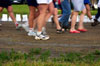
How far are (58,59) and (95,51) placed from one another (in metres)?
1.11

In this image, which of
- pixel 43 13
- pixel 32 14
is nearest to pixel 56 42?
pixel 43 13

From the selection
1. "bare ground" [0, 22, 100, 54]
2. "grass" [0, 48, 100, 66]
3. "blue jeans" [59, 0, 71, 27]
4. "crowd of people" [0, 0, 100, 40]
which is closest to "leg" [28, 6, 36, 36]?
"crowd of people" [0, 0, 100, 40]

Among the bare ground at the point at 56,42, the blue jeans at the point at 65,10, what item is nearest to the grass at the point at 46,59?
the bare ground at the point at 56,42

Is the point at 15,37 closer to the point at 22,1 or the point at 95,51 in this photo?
the point at 95,51

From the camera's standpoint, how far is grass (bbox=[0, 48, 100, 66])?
6087 millimetres

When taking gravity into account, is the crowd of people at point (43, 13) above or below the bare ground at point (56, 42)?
above

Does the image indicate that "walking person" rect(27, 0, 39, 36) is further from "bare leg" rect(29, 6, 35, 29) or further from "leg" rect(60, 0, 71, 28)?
"leg" rect(60, 0, 71, 28)

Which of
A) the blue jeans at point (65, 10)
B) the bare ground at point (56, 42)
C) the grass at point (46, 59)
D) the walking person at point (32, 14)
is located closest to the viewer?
the grass at point (46, 59)

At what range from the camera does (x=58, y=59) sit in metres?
6.49

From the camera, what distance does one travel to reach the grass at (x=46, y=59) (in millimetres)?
6087

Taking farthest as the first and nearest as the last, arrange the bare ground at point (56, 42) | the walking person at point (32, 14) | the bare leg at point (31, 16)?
the bare leg at point (31, 16), the walking person at point (32, 14), the bare ground at point (56, 42)

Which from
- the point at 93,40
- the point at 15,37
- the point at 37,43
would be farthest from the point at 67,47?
the point at 15,37

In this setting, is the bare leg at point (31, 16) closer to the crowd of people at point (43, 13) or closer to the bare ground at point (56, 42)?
the crowd of people at point (43, 13)

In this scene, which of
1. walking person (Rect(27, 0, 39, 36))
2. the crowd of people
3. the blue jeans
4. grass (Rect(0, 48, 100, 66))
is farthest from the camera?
the blue jeans
